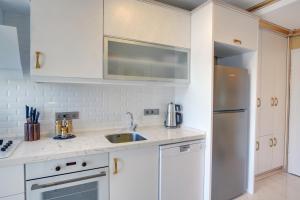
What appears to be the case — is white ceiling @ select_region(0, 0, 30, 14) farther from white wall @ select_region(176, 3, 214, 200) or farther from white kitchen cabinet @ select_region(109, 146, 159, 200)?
white wall @ select_region(176, 3, 214, 200)

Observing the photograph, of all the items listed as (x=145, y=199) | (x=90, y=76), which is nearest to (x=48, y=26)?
(x=90, y=76)

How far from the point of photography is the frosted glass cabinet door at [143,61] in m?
1.68

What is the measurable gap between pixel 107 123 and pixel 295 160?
296cm

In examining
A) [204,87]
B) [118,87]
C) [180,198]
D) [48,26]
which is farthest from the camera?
[118,87]

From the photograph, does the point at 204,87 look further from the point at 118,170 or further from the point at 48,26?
the point at 48,26

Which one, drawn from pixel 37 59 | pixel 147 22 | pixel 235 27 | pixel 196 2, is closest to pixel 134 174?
pixel 37 59

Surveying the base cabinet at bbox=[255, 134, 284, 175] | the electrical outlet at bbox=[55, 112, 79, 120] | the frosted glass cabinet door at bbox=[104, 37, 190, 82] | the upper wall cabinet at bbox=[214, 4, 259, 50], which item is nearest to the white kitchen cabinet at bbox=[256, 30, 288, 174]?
the base cabinet at bbox=[255, 134, 284, 175]

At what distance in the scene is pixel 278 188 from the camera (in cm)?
237

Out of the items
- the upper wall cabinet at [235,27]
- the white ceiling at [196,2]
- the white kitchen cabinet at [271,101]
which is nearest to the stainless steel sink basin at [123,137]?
the upper wall cabinet at [235,27]

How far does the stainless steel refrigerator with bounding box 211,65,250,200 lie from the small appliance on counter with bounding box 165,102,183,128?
0.48m

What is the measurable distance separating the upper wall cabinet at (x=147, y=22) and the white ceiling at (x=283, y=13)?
996mm

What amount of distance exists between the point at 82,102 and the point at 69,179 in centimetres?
81

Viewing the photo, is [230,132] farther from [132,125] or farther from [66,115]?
[66,115]

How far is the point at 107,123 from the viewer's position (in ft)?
6.51
